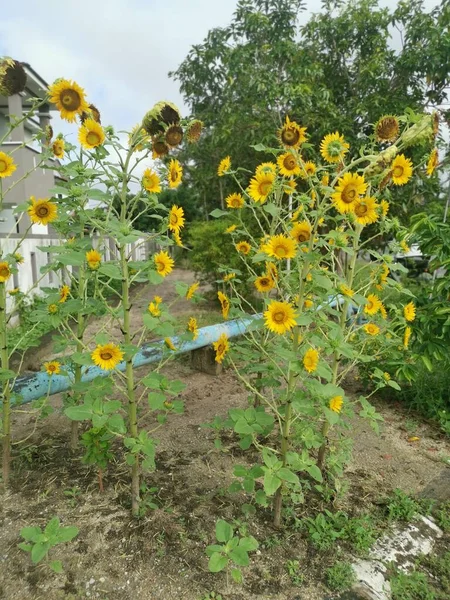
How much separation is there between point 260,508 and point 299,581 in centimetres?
36

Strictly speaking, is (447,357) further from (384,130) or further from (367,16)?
(367,16)

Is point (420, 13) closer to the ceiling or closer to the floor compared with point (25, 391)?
closer to the ceiling

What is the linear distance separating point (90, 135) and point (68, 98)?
0.15 m

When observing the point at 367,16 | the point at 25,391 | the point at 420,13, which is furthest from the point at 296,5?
the point at 25,391

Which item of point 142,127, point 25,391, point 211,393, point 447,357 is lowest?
point 211,393

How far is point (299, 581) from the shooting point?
140 cm

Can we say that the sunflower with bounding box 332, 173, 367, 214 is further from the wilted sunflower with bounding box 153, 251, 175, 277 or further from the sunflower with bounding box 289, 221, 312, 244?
the wilted sunflower with bounding box 153, 251, 175, 277

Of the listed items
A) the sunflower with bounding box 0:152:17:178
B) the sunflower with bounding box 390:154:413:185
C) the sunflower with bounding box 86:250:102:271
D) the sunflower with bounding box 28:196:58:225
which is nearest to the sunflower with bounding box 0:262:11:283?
the sunflower with bounding box 28:196:58:225

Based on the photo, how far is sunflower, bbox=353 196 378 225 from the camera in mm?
1309

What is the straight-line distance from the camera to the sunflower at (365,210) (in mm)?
1309

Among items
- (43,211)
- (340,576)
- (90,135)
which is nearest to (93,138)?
(90,135)

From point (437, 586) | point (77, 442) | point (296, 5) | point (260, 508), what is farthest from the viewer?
point (296, 5)

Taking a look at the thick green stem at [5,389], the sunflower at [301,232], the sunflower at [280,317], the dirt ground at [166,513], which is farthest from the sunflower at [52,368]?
the sunflower at [301,232]

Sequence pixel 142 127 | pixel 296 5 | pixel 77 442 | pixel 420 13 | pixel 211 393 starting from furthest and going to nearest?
pixel 296 5
pixel 420 13
pixel 211 393
pixel 77 442
pixel 142 127
